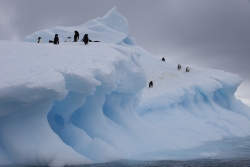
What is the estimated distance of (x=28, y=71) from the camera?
8.64m

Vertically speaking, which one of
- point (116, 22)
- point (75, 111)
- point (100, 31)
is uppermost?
point (116, 22)

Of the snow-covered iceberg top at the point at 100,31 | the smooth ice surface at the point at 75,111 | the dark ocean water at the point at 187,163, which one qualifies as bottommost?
the dark ocean water at the point at 187,163

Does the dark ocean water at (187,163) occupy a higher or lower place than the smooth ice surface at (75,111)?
lower

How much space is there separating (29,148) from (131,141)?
404cm

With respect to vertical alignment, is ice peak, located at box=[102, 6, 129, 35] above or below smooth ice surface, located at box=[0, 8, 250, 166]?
above

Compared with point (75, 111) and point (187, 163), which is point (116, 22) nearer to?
point (75, 111)

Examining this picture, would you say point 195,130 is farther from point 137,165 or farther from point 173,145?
point 137,165

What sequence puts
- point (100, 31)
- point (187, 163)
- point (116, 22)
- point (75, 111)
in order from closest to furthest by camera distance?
point (187, 163) < point (75, 111) < point (100, 31) < point (116, 22)

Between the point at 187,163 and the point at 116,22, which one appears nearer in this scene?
the point at 187,163

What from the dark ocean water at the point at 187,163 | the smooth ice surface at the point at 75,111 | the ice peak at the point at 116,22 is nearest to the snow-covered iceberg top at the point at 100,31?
the ice peak at the point at 116,22

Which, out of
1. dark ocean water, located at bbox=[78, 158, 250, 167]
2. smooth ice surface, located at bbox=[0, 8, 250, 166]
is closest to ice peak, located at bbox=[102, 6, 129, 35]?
A: smooth ice surface, located at bbox=[0, 8, 250, 166]

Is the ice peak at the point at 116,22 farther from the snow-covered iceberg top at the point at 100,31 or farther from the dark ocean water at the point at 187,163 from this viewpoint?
the dark ocean water at the point at 187,163

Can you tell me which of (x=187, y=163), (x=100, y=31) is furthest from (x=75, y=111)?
(x=100, y=31)

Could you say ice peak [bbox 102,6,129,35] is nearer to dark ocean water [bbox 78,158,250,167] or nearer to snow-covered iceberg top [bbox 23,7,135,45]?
snow-covered iceberg top [bbox 23,7,135,45]
